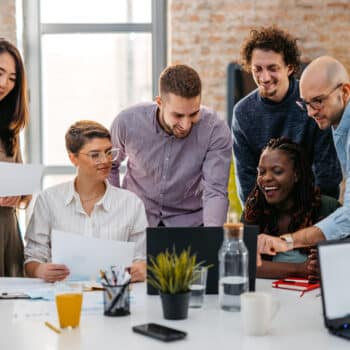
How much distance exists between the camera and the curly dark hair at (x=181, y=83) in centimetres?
262

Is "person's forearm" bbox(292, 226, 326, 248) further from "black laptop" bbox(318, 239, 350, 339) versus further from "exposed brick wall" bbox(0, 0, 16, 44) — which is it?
"exposed brick wall" bbox(0, 0, 16, 44)

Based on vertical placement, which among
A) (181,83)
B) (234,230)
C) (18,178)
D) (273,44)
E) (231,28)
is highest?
(231,28)

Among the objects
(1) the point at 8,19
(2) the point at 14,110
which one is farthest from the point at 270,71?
(1) the point at 8,19

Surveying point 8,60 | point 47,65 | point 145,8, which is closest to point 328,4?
Answer: point 145,8

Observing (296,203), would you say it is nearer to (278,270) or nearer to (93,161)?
(278,270)

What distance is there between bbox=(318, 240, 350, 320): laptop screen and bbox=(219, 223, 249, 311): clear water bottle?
28 cm

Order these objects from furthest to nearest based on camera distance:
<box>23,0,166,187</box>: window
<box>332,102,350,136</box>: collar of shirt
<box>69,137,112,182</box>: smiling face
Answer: <box>23,0,166,187</box>: window
<box>69,137,112,182</box>: smiling face
<box>332,102,350,136</box>: collar of shirt

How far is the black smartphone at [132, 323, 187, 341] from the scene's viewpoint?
161cm

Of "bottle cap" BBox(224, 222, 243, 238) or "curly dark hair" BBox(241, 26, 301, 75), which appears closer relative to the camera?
"bottle cap" BBox(224, 222, 243, 238)

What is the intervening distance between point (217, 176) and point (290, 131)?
0.37m

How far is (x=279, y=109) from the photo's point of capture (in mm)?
2916

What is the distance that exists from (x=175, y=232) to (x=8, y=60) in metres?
1.11

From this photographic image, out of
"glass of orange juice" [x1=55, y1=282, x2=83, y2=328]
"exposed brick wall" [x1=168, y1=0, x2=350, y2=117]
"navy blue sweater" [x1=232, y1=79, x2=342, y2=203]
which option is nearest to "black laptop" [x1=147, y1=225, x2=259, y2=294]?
"glass of orange juice" [x1=55, y1=282, x2=83, y2=328]

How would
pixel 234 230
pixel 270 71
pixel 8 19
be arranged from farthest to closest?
1. pixel 8 19
2. pixel 270 71
3. pixel 234 230
